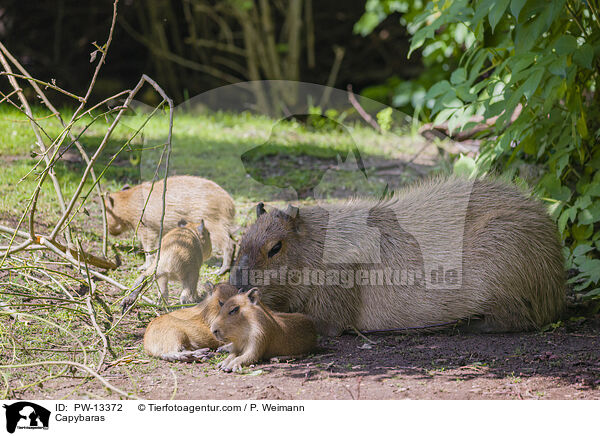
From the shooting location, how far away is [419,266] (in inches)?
147

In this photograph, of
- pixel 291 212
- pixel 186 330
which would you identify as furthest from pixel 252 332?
pixel 291 212

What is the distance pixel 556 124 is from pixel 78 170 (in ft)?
10.4

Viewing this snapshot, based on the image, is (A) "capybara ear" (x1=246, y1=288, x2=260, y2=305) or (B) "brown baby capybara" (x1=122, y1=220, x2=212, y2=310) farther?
(B) "brown baby capybara" (x1=122, y1=220, x2=212, y2=310)

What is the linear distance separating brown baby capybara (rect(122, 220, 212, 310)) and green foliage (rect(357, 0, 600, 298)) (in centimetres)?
186

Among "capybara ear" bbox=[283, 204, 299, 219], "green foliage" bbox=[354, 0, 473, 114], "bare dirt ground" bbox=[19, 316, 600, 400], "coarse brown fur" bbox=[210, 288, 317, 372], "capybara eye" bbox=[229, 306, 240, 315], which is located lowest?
"bare dirt ground" bbox=[19, 316, 600, 400]

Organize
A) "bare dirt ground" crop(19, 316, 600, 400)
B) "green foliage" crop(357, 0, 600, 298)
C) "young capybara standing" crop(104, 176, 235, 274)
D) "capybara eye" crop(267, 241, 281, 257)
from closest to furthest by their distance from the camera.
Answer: "bare dirt ground" crop(19, 316, 600, 400)
"capybara eye" crop(267, 241, 281, 257)
"green foliage" crop(357, 0, 600, 298)
"young capybara standing" crop(104, 176, 235, 274)

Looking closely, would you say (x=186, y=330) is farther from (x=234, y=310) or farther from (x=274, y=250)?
(x=274, y=250)

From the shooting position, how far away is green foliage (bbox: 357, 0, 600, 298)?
147 inches

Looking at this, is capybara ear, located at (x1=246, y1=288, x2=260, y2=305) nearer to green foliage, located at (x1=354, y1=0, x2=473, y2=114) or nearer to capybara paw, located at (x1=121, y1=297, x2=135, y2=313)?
capybara paw, located at (x1=121, y1=297, x2=135, y2=313)

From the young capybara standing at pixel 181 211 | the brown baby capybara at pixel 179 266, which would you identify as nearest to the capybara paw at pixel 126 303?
the brown baby capybara at pixel 179 266

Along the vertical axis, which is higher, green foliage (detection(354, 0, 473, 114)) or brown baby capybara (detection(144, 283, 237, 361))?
green foliage (detection(354, 0, 473, 114))

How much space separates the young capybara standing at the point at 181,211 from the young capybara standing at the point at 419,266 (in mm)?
559

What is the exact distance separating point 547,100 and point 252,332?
2271mm
